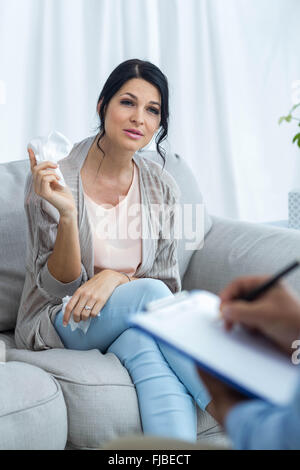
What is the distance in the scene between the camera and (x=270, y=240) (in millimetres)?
1771

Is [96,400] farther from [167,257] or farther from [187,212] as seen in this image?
[187,212]

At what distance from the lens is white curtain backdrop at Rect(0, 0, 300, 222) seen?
2.32 metres

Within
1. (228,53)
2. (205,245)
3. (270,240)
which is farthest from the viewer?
(228,53)

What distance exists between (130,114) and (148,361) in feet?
2.29

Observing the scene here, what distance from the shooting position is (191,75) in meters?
2.79

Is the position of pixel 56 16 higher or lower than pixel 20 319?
higher

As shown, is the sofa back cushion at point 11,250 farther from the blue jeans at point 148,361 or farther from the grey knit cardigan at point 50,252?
the blue jeans at point 148,361

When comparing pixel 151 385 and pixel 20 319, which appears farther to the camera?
pixel 20 319

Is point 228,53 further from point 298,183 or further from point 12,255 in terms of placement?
point 12,255

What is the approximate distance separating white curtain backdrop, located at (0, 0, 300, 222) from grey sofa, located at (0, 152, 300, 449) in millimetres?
653

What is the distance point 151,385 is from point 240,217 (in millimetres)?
1872

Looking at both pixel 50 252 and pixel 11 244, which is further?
pixel 11 244

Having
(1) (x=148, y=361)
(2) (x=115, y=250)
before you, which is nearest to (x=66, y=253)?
(2) (x=115, y=250)

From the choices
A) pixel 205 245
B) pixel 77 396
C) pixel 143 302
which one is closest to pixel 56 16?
pixel 205 245
